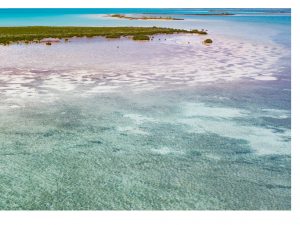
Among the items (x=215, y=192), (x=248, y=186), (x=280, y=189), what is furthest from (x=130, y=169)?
(x=280, y=189)

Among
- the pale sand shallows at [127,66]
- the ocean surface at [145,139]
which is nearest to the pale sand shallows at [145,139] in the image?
the ocean surface at [145,139]

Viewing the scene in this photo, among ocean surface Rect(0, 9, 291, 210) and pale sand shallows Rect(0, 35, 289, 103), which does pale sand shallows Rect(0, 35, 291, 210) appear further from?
pale sand shallows Rect(0, 35, 289, 103)

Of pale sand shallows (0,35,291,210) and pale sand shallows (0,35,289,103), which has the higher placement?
pale sand shallows (0,35,289,103)

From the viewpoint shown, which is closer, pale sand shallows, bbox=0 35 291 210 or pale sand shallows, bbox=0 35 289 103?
pale sand shallows, bbox=0 35 291 210

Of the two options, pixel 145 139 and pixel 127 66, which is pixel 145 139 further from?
pixel 127 66

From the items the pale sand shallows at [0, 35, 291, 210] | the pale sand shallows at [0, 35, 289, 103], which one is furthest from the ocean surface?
the pale sand shallows at [0, 35, 289, 103]

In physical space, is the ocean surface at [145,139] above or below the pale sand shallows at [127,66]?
below

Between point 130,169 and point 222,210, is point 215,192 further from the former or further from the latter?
point 130,169

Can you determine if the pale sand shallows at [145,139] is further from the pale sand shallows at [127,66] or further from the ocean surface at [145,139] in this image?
the pale sand shallows at [127,66]

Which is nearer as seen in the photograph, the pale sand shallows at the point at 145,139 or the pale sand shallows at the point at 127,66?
the pale sand shallows at the point at 145,139
